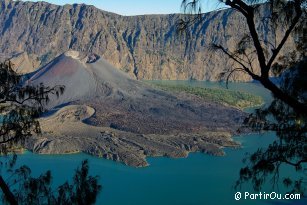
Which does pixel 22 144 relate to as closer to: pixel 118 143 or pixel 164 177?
pixel 164 177

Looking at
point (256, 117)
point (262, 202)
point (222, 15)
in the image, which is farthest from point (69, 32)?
point (256, 117)

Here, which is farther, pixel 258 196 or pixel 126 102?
pixel 126 102

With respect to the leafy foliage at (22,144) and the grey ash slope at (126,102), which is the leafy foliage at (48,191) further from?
the grey ash slope at (126,102)

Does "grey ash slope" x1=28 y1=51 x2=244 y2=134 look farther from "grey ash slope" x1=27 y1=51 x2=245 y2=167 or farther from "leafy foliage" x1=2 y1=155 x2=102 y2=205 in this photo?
"leafy foliage" x1=2 y1=155 x2=102 y2=205

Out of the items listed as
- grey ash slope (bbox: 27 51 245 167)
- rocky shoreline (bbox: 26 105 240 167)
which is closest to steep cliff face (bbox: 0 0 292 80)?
grey ash slope (bbox: 27 51 245 167)

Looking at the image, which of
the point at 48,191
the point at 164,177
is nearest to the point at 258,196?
the point at 164,177

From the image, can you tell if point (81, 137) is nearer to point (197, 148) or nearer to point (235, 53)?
point (197, 148)
